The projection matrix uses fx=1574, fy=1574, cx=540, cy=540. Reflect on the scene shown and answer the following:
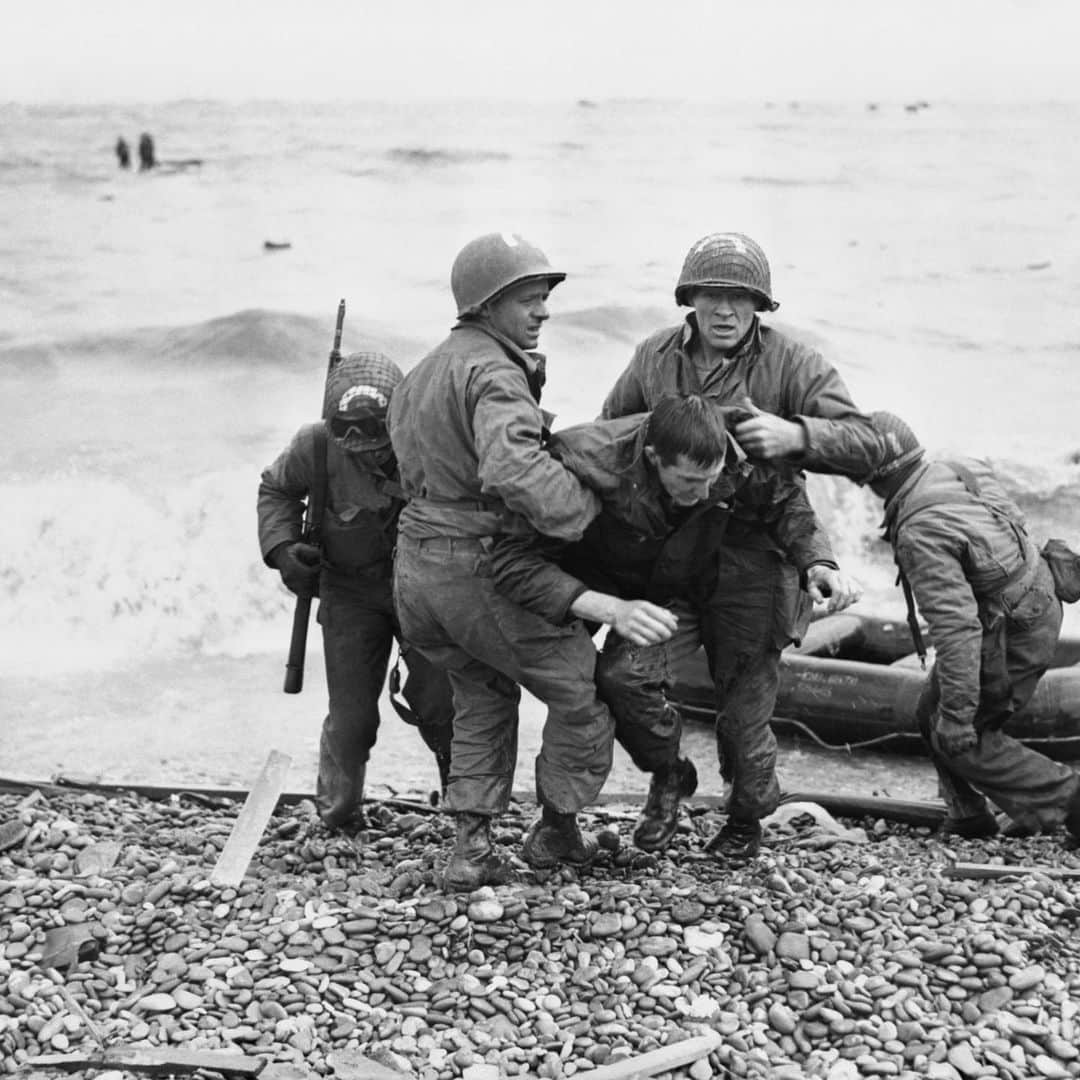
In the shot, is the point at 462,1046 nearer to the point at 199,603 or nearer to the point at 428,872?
the point at 428,872

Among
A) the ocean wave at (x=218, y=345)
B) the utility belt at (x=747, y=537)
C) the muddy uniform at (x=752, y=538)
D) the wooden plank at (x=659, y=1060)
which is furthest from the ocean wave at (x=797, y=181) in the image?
the wooden plank at (x=659, y=1060)

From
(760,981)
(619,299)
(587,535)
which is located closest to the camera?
(760,981)

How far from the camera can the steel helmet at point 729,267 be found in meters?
5.26

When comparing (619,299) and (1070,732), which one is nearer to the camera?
(1070,732)

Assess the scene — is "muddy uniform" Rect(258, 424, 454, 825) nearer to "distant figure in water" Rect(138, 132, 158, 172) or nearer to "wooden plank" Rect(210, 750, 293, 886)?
"wooden plank" Rect(210, 750, 293, 886)

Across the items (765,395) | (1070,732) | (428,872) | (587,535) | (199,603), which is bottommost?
(199,603)

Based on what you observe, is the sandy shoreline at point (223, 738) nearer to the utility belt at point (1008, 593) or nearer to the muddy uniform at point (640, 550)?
the utility belt at point (1008, 593)

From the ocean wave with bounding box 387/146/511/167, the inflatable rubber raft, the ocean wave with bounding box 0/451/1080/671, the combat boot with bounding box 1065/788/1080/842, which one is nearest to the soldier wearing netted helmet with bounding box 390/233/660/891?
the combat boot with bounding box 1065/788/1080/842

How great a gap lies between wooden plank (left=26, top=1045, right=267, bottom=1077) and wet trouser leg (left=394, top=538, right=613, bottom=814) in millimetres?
1208

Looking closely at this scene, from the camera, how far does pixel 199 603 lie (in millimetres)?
14500

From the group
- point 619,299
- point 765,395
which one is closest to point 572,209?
point 619,299

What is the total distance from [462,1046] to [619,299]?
15.6 meters

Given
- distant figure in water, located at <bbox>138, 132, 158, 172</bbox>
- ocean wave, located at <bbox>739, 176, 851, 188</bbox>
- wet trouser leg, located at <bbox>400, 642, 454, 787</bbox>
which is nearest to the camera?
wet trouser leg, located at <bbox>400, 642, 454, 787</bbox>

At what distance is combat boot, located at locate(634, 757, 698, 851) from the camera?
5.60m
